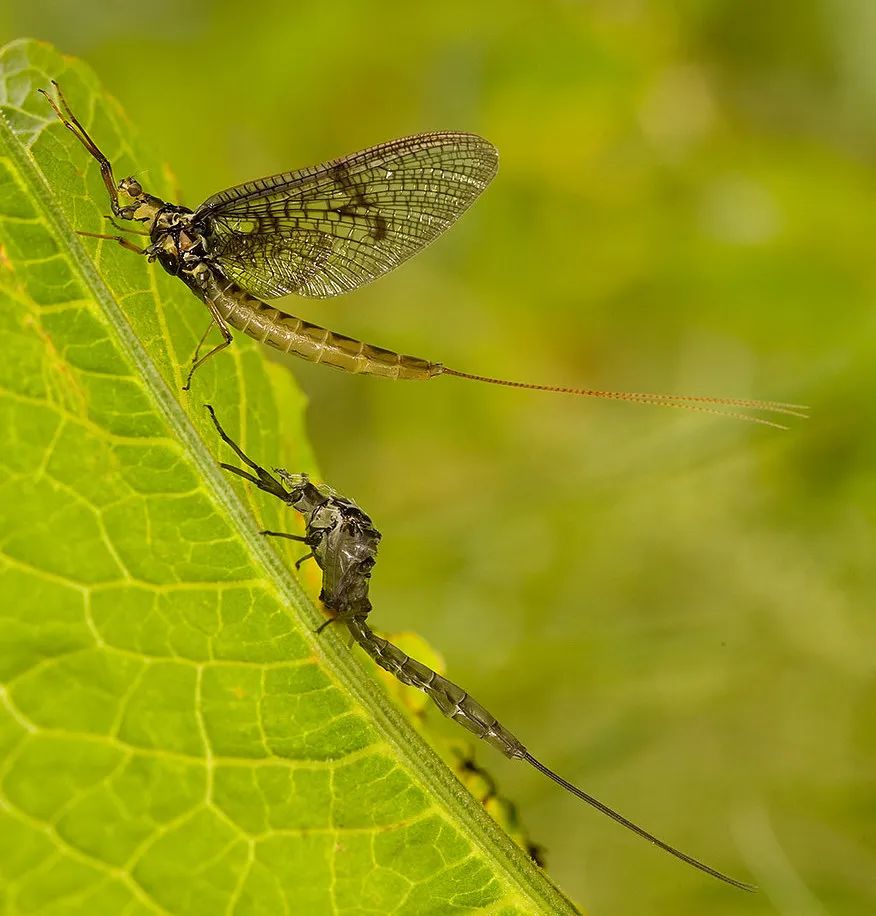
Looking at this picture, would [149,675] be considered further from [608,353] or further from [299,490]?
[608,353]

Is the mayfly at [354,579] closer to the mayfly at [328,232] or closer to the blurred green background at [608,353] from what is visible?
the mayfly at [328,232]

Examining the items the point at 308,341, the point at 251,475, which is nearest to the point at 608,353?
Answer: the point at 308,341

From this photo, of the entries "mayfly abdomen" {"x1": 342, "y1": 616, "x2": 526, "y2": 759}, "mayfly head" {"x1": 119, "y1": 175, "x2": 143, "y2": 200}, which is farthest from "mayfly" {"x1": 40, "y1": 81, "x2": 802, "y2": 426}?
"mayfly abdomen" {"x1": 342, "y1": 616, "x2": 526, "y2": 759}

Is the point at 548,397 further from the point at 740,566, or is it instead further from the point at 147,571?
the point at 147,571

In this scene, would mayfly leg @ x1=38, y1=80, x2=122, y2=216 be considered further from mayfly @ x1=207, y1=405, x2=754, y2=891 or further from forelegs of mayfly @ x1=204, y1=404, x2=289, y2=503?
mayfly @ x1=207, y1=405, x2=754, y2=891

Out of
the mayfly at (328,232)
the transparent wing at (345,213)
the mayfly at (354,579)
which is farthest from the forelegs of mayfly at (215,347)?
the transparent wing at (345,213)

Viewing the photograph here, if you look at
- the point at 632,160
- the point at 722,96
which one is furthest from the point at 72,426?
the point at 722,96

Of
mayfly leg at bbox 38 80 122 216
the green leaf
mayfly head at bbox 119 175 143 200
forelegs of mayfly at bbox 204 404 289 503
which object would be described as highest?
mayfly head at bbox 119 175 143 200
